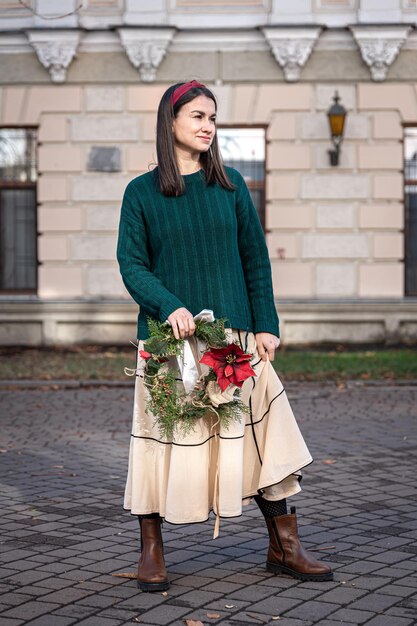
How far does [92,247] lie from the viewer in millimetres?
17578

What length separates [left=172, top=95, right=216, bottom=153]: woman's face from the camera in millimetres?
4684

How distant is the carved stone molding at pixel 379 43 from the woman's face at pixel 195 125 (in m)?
13.0

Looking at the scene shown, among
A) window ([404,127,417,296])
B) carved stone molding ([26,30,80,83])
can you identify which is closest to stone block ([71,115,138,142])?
carved stone molding ([26,30,80,83])

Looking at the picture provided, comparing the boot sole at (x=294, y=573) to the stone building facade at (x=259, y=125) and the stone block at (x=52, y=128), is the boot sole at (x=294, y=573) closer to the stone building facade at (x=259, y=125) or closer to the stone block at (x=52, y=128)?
the stone building facade at (x=259, y=125)

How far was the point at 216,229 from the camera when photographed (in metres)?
4.66

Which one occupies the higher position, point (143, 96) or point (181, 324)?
point (143, 96)

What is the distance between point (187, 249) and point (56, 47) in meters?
13.4

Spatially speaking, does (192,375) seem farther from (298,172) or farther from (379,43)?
(379,43)

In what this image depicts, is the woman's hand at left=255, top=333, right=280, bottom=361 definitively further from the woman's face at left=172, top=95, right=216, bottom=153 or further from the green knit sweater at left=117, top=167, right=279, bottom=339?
the woman's face at left=172, top=95, right=216, bottom=153

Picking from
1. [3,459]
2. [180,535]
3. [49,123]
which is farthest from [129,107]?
[180,535]

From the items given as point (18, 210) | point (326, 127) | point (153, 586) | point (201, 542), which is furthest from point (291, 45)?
point (153, 586)

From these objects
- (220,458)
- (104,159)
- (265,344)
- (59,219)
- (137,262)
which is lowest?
(220,458)

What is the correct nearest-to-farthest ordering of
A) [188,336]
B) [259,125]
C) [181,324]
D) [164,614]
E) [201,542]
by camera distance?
[164,614]
[181,324]
[188,336]
[201,542]
[259,125]

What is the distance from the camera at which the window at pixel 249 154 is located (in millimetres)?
17609
